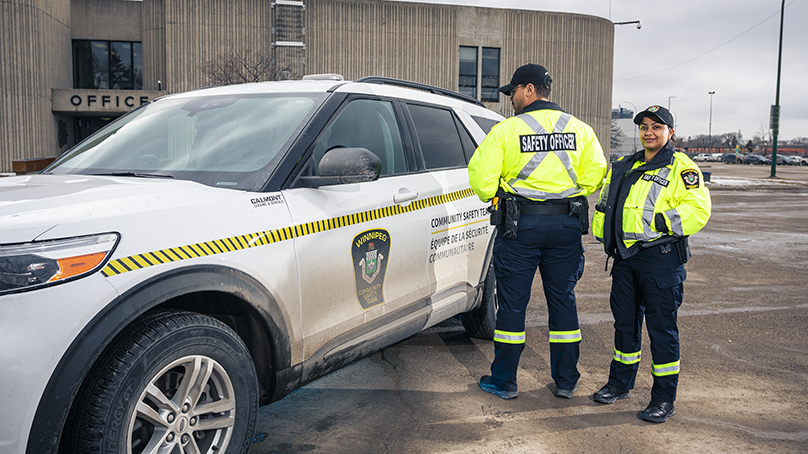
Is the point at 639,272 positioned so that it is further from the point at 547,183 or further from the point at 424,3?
the point at 424,3

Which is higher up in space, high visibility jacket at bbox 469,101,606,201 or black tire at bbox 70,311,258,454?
high visibility jacket at bbox 469,101,606,201

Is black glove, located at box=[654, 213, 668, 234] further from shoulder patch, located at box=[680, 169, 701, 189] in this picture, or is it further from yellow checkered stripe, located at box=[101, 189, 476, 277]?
yellow checkered stripe, located at box=[101, 189, 476, 277]

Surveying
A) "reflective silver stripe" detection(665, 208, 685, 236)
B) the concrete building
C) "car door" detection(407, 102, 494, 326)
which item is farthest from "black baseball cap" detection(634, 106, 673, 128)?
the concrete building

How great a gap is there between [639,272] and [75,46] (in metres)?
33.1

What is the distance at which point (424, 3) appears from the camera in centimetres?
3384

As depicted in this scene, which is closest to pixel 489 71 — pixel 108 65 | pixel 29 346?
pixel 108 65

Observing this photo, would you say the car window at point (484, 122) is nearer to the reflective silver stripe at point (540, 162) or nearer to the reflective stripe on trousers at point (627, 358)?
the reflective silver stripe at point (540, 162)

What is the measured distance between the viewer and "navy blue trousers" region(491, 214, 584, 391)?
3.90 m

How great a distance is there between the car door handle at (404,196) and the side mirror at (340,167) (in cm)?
53

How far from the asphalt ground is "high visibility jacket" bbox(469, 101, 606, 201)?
1314mm

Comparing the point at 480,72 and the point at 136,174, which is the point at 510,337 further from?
the point at 480,72

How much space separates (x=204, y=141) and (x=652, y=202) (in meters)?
2.58

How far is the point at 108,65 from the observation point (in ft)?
102

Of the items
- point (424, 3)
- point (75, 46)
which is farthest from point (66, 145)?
point (424, 3)
